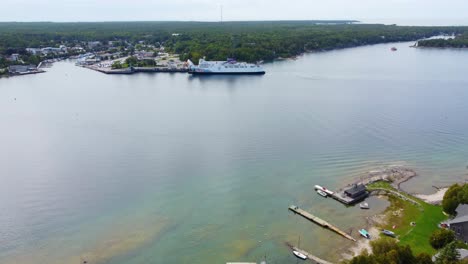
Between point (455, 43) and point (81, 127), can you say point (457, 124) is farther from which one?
point (455, 43)

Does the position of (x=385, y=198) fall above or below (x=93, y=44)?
Answer: below

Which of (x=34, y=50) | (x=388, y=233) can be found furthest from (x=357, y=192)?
(x=34, y=50)

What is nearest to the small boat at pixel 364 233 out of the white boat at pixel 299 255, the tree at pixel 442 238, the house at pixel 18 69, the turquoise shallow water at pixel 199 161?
the turquoise shallow water at pixel 199 161

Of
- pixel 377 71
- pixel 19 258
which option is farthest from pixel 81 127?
pixel 377 71

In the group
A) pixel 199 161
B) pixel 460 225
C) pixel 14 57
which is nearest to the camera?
pixel 460 225

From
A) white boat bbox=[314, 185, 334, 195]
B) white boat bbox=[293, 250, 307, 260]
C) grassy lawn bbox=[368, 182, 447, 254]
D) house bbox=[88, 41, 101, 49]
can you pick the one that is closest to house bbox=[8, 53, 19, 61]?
house bbox=[88, 41, 101, 49]

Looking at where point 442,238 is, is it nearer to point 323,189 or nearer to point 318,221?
point 318,221

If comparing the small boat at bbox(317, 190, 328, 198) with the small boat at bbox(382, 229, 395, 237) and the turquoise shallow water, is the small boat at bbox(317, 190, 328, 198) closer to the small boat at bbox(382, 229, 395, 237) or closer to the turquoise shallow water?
the turquoise shallow water

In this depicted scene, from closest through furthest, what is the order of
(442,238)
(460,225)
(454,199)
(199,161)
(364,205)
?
(442,238)
(460,225)
(454,199)
(364,205)
(199,161)
